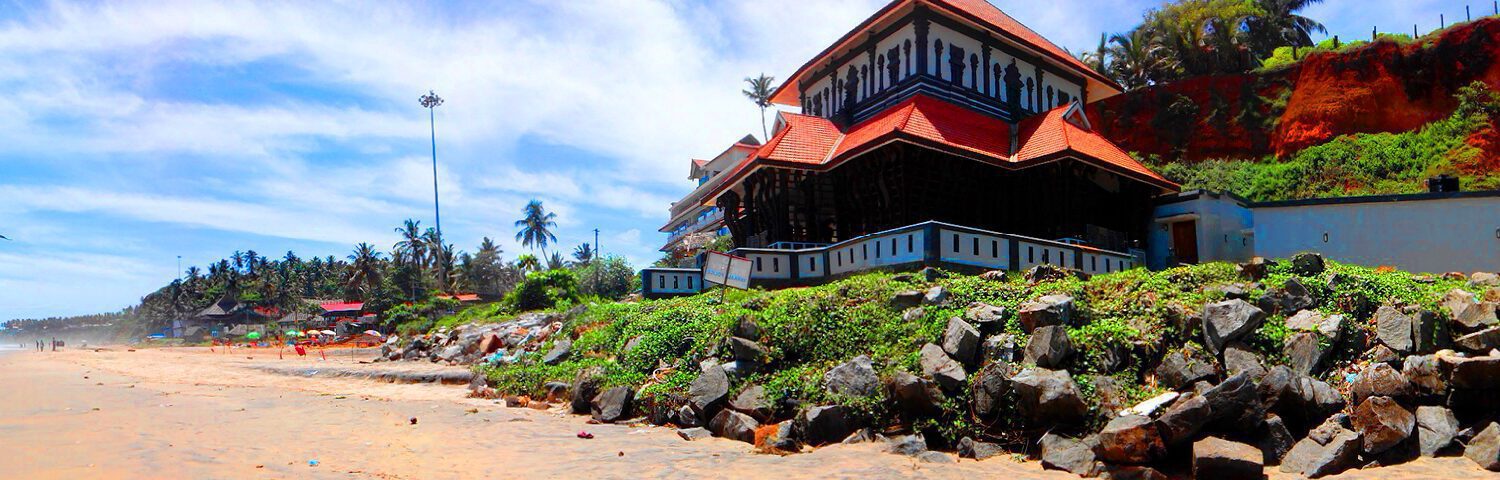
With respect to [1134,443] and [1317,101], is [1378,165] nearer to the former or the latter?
[1317,101]

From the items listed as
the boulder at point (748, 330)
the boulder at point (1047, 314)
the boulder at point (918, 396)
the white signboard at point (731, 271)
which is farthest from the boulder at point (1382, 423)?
the white signboard at point (731, 271)

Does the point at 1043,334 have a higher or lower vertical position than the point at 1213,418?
higher

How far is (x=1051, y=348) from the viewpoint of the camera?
8.54 meters

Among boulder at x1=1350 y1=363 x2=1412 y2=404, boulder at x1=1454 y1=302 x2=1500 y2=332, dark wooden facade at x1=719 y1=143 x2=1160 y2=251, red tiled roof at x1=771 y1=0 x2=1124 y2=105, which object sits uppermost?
red tiled roof at x1=771 y1=0 x2=1124 y2=105

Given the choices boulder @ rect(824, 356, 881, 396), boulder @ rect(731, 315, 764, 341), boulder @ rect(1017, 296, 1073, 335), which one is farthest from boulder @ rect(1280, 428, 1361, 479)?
boulder @ rect(731, 315, 764, 341)

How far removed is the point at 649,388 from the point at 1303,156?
34798mm

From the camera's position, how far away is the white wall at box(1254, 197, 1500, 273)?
1686 centimetres

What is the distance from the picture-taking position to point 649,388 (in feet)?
35.7

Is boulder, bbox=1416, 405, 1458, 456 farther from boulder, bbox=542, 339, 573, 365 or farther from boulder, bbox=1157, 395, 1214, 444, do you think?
boulder, bbox=542, 339, 573, 365

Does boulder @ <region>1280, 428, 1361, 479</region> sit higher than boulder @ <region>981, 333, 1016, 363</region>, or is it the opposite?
boulder @ <region>981, 333, 1016, 363</region>

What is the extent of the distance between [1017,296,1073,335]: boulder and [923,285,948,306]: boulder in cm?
136

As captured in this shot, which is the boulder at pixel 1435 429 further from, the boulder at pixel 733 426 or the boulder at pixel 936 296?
the boulder at pixel 733 426

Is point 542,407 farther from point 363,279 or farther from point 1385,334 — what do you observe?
point 363,279

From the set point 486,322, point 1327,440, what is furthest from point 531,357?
point 486,322
